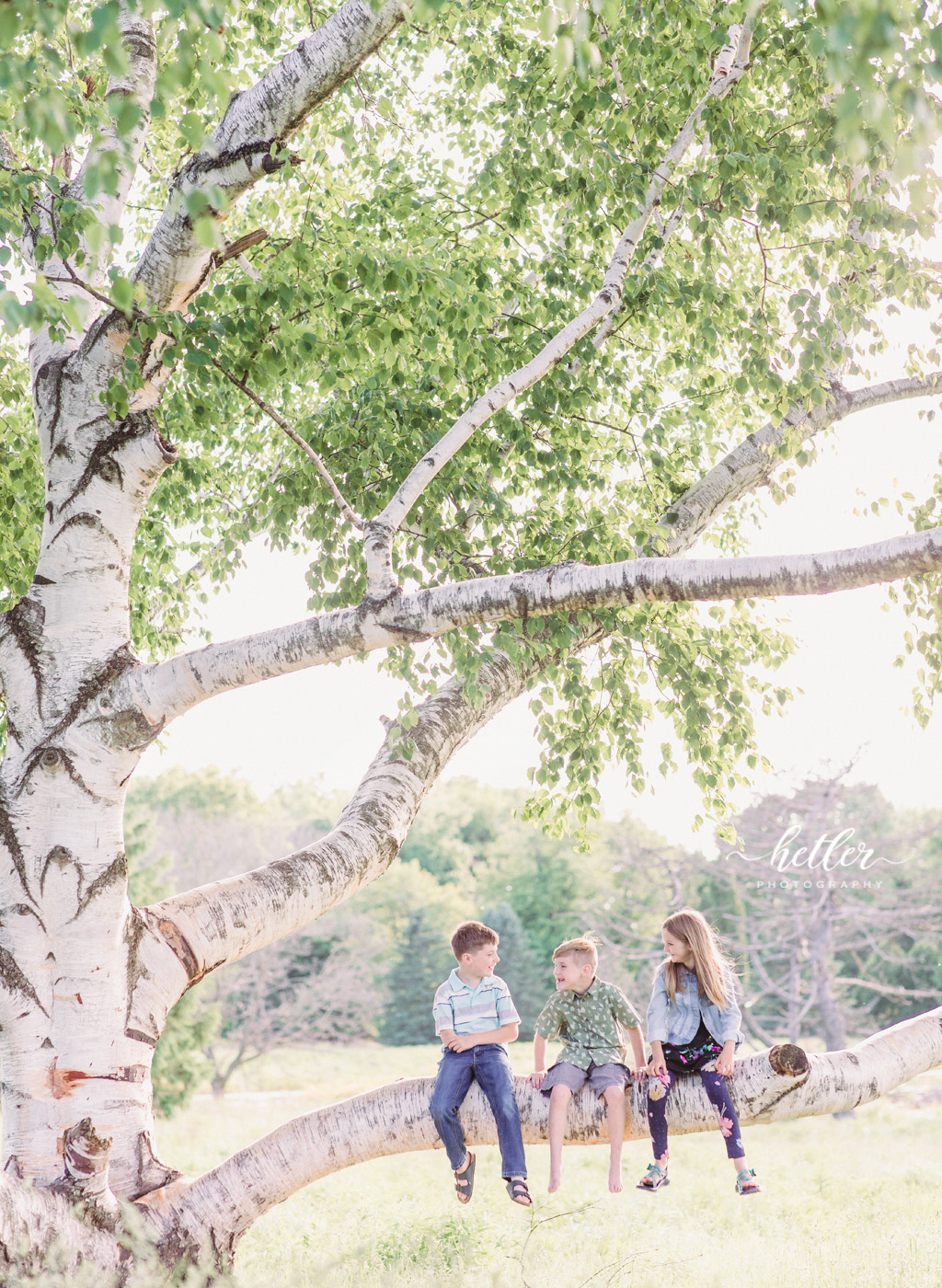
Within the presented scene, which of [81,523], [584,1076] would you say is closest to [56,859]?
[81,523]

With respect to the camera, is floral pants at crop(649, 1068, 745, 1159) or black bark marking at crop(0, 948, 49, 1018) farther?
floral pants at crop(649, 1068, 745, 1159)

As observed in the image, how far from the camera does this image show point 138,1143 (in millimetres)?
Result: 4031

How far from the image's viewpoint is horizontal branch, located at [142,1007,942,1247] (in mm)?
4035

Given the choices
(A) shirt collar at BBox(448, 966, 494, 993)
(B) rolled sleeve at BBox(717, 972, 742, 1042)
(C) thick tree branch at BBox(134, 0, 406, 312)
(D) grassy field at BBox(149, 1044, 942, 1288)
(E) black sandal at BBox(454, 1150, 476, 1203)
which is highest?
(C) thick tree branch at BBox(134, 0, 406, 312)

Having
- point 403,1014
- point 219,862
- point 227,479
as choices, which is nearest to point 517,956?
point 403,1014

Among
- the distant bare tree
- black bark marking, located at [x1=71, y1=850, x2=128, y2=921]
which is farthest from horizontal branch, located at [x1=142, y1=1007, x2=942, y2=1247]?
Answer: the distant bare tree

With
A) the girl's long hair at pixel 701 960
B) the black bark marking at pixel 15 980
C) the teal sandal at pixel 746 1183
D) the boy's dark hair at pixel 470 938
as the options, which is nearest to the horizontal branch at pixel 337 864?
the black bark marking at pixel 15 980

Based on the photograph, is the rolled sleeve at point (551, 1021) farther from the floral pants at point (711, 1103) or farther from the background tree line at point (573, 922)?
the background tree line at point (573, 922)

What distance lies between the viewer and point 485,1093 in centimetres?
442

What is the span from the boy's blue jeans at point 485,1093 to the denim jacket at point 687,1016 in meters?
0.77

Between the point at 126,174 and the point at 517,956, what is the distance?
106 ft

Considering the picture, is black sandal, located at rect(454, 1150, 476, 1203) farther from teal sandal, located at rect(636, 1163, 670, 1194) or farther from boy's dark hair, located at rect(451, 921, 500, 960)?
boy's dark hair, located at rect(451, 921, 500, 960)

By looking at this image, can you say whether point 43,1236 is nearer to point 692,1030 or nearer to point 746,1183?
point 692,1030

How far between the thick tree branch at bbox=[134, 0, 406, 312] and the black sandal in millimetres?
3972
